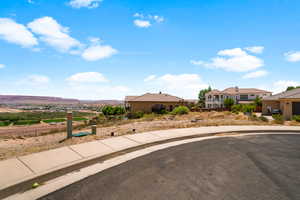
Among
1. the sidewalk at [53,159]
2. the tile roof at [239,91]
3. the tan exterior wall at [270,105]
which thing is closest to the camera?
the sidewalk at [53,159]

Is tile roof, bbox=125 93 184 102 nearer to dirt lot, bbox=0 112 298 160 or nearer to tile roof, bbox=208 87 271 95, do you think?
tile roof, bbox=208 87 271 95

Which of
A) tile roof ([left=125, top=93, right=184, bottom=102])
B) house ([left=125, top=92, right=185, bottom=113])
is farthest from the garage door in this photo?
tile roof ([left=125, top=93, right=184, bottom=102])

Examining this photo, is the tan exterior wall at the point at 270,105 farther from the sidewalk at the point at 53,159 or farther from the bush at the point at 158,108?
the sidewalk at the point at 53,159

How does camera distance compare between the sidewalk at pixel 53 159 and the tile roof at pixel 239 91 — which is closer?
the sidewalk at pixel 53 159

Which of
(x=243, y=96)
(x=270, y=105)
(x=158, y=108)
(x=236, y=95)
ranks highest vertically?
(x=236, y=95)

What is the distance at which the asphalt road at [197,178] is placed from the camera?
146 inches

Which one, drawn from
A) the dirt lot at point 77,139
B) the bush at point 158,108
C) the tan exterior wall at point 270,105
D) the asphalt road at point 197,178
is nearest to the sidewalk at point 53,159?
the dirt lot at point 77,139

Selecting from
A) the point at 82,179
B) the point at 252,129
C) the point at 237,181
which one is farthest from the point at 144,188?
the point at 252,129

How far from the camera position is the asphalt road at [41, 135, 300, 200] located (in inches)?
146

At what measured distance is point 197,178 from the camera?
4504 millimetres

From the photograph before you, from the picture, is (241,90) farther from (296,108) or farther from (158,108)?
(296,108)

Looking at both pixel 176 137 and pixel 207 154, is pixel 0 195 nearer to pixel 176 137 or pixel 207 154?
Answer: pixel 207 154

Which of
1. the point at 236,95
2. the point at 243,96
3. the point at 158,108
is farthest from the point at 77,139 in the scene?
the point at 243,96

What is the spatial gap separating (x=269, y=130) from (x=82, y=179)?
1259cm
